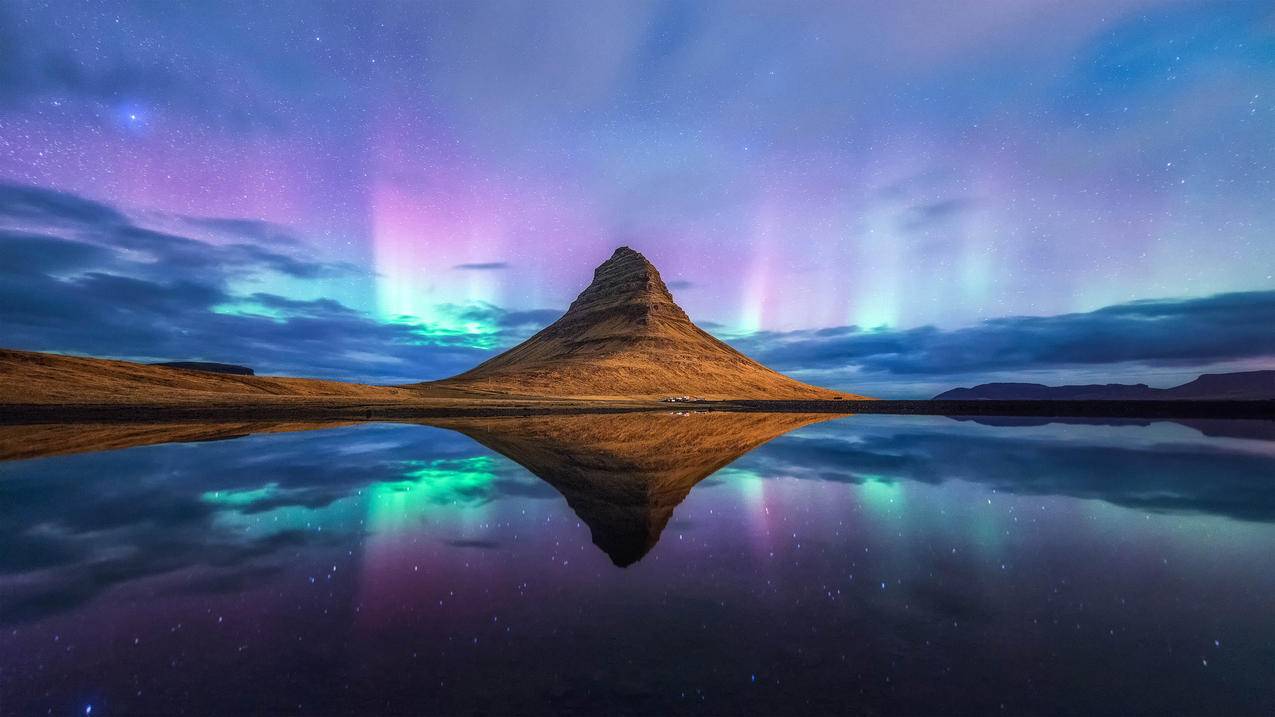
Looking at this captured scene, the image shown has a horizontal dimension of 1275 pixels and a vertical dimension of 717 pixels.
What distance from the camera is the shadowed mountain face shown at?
13091 mm

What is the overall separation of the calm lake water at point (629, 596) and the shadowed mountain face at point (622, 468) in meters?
0.19

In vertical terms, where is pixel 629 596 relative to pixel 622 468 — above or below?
below

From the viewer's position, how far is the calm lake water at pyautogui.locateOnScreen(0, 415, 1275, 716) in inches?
231

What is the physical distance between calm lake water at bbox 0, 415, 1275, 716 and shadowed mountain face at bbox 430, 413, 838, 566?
19 cm

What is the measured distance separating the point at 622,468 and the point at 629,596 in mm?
13989

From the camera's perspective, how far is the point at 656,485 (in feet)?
61.6

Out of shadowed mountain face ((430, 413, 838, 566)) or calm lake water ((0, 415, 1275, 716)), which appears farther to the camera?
shadowed mountain face ((430, 413, 838, 566))

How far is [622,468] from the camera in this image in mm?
22656

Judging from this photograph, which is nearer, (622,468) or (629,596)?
(629,596)

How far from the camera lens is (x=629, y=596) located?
8.70 metres

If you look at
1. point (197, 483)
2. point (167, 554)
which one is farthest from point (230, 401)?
point (167, 554)

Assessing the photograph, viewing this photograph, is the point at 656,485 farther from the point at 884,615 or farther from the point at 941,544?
the point at 884,615

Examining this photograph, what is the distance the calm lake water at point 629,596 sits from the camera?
19.2 ft

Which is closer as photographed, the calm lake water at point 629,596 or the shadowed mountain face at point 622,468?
the calm lake water at point 629,596
